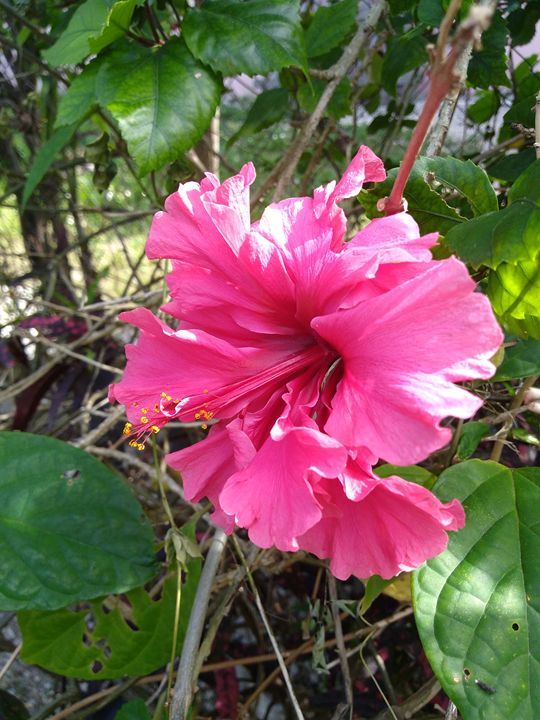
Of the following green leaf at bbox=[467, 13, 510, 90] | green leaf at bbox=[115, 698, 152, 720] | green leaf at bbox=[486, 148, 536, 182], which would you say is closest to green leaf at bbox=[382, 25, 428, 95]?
green leaf at bbox=[467, 13, 510, 90]

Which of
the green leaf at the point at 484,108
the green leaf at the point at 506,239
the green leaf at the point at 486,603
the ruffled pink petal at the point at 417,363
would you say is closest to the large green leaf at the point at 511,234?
the green leaf at the point at 506,239

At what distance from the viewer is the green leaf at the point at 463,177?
0.70m

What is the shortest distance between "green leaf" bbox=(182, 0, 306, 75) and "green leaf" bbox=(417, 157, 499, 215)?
297mm

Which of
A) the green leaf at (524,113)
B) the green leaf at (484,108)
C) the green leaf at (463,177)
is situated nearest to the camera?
the green leaf at (463,177)

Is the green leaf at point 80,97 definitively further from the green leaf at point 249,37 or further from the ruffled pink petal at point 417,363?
the ruffled pink petal at point 417,363

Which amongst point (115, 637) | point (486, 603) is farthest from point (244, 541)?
point (486, 603)

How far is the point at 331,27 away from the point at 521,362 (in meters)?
0.81

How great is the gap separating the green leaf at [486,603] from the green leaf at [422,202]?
28cm

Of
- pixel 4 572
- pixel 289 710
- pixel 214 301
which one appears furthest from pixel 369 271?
pixel 289 710

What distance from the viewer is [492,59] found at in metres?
1.05

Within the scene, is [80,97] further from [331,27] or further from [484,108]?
[484,108]

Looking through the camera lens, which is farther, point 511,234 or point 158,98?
point 158,98

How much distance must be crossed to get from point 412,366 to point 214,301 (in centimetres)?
26

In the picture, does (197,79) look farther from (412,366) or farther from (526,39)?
(526,39)
